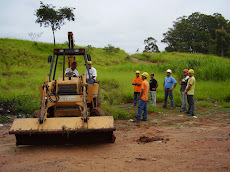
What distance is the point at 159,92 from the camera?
48.8 feet

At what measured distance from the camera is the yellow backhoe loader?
5387mm

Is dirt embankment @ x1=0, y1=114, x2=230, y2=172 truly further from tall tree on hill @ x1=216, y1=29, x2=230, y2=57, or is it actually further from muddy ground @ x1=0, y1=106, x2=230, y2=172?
tall tree on hill @ x1=216, y1=29, x2=230, y2=57

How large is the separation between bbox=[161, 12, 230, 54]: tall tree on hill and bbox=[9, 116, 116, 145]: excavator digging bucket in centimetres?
4618

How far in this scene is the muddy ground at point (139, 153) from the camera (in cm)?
426

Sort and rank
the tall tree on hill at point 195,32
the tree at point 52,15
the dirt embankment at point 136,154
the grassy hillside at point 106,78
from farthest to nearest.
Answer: the tall tree on hill at point 195,32
the tree at point 52,15
the grassy hillside at point 106,78
the dirt embankment at point 136,154

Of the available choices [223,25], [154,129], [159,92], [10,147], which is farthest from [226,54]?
[10,147]

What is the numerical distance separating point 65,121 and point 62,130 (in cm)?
27

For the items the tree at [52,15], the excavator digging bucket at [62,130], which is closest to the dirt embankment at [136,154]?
the excavator digging bucket at [62,130]

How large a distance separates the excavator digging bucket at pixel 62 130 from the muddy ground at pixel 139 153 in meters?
0.17

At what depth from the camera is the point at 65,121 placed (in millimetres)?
5559

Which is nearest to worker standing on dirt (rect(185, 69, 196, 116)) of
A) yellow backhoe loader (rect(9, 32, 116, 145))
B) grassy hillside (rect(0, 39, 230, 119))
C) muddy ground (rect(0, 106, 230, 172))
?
grassy hillside (rect(0, 39, 230, 119))

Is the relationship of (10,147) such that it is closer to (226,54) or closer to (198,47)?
(226,54)

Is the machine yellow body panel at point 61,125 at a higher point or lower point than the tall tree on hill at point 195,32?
lower

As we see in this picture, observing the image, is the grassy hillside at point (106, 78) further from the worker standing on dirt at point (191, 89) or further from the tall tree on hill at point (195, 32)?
the tall tree on hill at point (195, 32)
